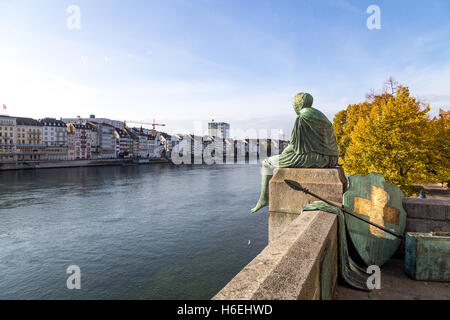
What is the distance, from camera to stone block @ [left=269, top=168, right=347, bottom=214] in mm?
5566

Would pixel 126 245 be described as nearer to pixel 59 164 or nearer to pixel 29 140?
pixel 59 164

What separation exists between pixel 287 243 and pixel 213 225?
65.1 ft

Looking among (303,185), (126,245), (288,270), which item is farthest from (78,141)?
(288,270)

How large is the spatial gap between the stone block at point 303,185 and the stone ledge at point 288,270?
1.75 meters

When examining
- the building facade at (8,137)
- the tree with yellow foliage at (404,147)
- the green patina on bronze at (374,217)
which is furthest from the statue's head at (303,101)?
the building facade at (8,137)

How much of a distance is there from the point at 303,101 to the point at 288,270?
16.3 feet

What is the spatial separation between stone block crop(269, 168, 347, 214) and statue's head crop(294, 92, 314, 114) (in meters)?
1.64

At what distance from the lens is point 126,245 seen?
1902 centimetres

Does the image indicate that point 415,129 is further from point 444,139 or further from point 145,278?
point 145,278

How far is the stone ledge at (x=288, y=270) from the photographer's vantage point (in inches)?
89.7

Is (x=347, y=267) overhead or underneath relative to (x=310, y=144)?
underneath
